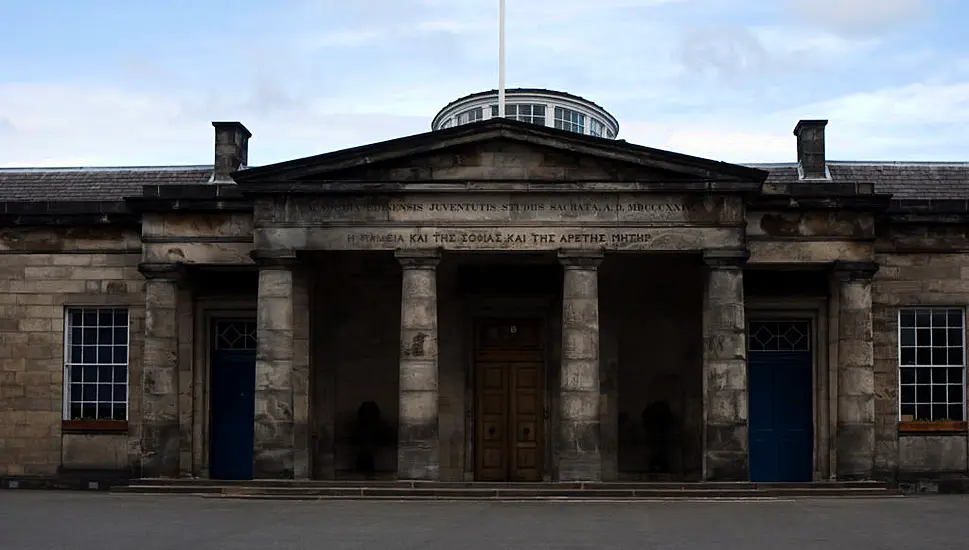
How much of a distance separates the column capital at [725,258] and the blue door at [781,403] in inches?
129

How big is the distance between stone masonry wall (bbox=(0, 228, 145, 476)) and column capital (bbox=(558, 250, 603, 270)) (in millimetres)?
8179

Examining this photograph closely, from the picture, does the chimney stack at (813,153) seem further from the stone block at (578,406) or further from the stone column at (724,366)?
the stone block at (578,406)

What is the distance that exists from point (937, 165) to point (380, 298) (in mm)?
11643

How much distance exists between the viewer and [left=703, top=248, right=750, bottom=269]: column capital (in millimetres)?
19766

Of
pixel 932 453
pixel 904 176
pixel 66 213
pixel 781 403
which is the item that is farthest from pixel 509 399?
pixel 904 176

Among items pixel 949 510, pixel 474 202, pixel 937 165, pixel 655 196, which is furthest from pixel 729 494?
pixel 937 165

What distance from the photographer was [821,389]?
22.2m

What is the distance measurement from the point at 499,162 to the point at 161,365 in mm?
6857

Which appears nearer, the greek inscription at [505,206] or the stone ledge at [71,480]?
the greek inscription at [505,206]

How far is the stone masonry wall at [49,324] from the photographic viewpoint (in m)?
22.7

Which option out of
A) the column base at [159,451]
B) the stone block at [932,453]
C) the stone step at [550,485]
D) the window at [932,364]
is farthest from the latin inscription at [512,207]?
the stone block at [932,453]

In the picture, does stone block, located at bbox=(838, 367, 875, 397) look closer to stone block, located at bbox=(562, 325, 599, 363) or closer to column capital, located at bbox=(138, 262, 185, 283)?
stone block, located at bbox=(562, 325, 599, 363)

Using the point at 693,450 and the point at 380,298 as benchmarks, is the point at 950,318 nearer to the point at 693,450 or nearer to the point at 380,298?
the point at 693,450

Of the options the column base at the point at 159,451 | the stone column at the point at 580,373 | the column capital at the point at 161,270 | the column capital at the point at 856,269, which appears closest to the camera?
the stone column at the point at 580,373
